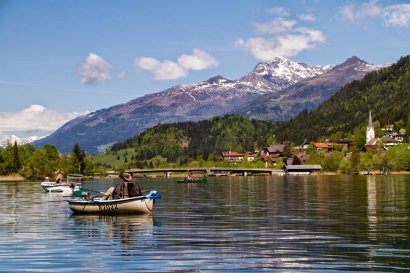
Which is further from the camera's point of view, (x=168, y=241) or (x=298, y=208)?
(x=298, y=208)

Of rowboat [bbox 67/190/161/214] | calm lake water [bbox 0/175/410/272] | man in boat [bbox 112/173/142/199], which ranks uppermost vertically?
man in boat [bbox 112/173/142/199]

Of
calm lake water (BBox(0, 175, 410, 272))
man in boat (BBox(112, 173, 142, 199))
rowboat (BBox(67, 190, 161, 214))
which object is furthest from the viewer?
man in boat (BBox(112, 173, 142, 199))

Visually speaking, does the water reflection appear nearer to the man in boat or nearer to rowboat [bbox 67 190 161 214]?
rowboat [bbox 67 190 161 214]

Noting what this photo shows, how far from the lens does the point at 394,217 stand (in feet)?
189

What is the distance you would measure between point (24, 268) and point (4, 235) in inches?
652

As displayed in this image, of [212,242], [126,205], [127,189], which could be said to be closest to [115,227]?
[126,205]

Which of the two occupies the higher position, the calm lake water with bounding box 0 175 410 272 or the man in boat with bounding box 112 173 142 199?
the man in boat with bounding box 112 173 142 199

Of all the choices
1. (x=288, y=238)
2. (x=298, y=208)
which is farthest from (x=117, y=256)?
(x=298, y=208)

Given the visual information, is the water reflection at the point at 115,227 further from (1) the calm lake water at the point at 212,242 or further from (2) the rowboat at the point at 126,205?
(2) the rowboat at the point at 126,205

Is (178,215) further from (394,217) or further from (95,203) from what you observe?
(394,217)

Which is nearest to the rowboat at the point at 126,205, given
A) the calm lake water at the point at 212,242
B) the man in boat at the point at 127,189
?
the calm lake water at the point at 212,242

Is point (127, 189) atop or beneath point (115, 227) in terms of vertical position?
atop

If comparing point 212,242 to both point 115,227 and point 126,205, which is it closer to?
point 115,227

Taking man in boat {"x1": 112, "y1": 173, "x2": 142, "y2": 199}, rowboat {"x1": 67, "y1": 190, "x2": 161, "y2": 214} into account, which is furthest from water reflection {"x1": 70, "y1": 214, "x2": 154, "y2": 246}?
man in boat {"x1": 112, "y1": 173, "x2": 142, "y2": 199}
